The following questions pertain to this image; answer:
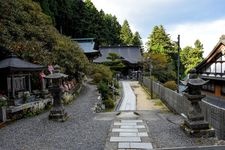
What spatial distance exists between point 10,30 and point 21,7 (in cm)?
468

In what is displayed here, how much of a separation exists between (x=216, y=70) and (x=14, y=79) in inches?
792

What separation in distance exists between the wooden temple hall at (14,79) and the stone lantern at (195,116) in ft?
28.7

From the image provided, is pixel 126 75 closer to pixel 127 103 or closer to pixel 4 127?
pixel 127 103

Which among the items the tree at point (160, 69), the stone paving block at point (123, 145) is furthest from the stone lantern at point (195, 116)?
the tree at point (160, 69)

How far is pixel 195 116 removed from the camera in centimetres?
1112

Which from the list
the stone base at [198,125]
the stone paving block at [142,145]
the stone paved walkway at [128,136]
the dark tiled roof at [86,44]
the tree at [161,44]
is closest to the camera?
the stone paving block at [142,145]

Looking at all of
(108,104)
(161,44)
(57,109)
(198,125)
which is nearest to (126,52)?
(161,44)

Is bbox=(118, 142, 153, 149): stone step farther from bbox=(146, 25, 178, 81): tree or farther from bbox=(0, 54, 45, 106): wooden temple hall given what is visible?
bbox=(146, 25, 178, 81): tree

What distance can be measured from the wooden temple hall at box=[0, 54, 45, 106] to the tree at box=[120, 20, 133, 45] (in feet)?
213

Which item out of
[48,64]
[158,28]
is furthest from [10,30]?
[158,28]

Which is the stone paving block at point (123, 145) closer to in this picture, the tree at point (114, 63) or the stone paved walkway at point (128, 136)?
the stone paved walkway at point (128, 136)

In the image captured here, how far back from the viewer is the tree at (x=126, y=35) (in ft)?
274

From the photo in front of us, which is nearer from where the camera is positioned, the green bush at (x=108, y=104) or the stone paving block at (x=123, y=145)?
the stone paving block at (x=123, y=145)

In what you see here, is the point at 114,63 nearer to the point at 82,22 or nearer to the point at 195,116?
the point at 82,22
